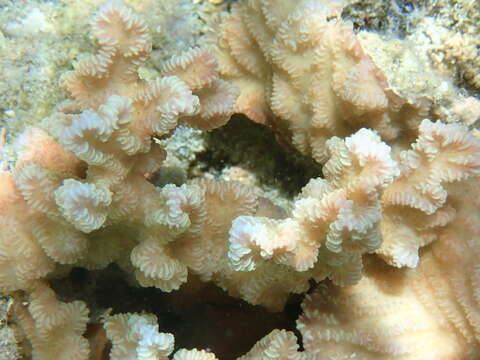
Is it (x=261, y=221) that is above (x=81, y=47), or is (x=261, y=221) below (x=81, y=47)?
below

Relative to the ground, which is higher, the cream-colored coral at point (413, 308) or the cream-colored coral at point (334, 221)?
the cream-colored coral at point (334, 221)

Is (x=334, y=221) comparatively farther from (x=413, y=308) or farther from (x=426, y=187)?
(x=413, y=308)

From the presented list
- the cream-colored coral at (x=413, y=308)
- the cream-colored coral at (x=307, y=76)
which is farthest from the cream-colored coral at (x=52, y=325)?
the cream-colored coral at (x=307, y=76)

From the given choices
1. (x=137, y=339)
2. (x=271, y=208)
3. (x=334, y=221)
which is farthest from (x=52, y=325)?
(x=334, y=221)

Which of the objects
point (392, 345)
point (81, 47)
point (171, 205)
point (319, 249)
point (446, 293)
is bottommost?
point (392, 345)

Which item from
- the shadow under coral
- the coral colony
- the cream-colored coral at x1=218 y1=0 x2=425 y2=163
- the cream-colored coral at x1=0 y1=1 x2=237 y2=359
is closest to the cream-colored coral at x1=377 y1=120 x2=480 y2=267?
the coral colony

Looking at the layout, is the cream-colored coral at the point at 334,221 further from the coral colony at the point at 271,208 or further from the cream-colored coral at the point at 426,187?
the cream-colored coral at the point at 426,187

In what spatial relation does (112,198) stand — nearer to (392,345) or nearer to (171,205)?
(171,205)

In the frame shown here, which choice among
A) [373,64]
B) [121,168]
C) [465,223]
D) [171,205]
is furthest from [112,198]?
[465,223]
